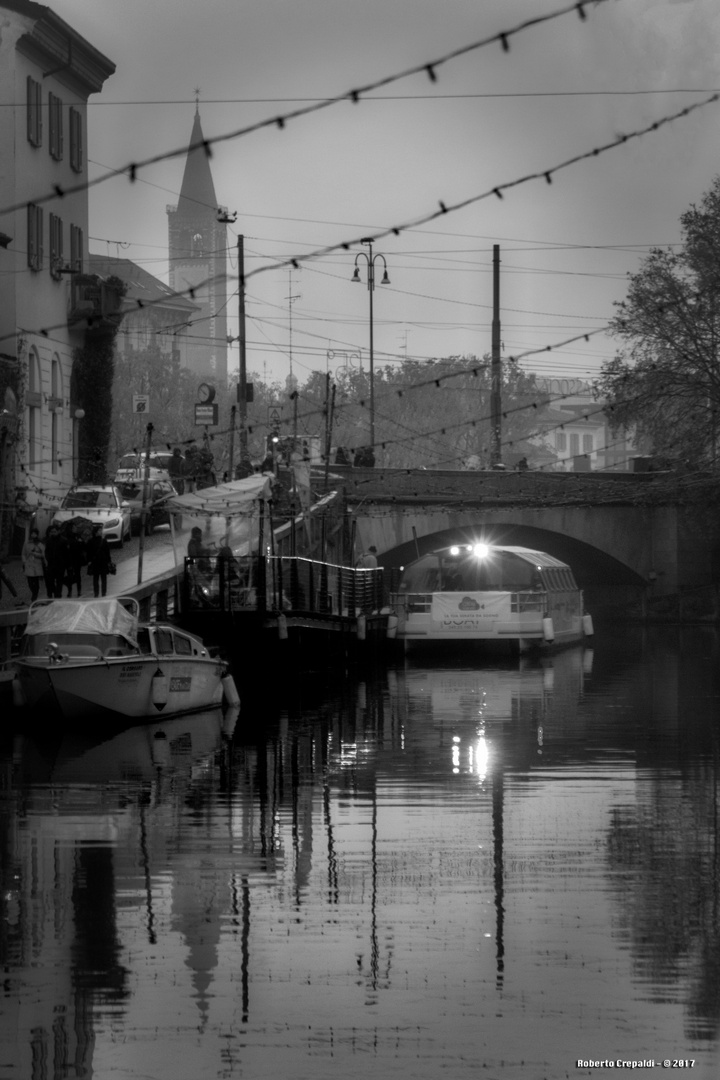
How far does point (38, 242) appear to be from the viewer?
56781 millimetres

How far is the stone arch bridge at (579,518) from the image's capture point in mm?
64875

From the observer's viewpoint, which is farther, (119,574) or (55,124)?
(55,124)

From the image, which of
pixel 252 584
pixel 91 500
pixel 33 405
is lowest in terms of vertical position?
→ pixel 252 584

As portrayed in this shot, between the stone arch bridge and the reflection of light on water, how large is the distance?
3359 centimetres

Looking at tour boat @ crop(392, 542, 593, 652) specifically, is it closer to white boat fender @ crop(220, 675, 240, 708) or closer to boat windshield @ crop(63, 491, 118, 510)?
boat windshield @ crop(63, 491, 118, 510)

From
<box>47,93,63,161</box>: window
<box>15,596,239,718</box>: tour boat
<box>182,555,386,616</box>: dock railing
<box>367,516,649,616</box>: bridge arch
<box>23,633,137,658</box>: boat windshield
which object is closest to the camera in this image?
<box>15,596,239,718</box>: tour boat

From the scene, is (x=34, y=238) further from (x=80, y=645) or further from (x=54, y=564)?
(x=80, y=645)

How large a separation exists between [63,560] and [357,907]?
78.2ft

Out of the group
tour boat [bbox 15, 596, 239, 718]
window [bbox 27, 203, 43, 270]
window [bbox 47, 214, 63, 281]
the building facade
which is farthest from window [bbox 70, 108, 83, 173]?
tour boat [bbox 15, 596, 239, 718]

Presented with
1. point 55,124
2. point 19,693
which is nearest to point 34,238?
point 55,124

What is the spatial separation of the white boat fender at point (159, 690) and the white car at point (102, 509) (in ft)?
59.7

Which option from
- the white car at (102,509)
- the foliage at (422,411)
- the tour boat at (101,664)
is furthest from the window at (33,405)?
the foliage at (422,411)

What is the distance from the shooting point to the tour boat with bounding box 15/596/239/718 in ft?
95.9

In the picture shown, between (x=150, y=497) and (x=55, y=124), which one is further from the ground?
(x=55, y=124)
